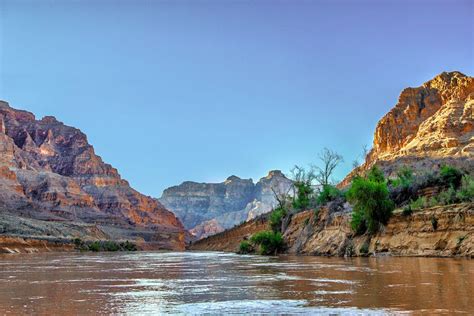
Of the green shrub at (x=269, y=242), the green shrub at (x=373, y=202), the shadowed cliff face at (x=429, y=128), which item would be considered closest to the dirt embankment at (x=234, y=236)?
the shadowed cliff face at (x=429, y=128)

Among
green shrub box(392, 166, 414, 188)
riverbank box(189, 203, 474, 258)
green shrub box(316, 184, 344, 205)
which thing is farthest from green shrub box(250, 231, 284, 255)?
green shrub box(392, 166, 414, 188)

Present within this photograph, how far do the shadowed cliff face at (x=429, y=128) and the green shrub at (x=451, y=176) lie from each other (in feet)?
150

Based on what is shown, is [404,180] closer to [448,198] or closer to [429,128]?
[448,198]

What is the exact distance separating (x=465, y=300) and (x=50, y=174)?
195 meters

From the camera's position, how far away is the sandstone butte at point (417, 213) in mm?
24859

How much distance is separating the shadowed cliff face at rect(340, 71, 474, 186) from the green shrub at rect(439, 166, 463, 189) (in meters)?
45.7

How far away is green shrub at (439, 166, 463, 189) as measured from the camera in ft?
102

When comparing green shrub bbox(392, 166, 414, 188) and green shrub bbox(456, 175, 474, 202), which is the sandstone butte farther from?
green shrub bbox(392, 166, 414, 188)

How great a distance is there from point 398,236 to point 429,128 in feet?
319

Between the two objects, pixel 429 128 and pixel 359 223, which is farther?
pixel 429 128

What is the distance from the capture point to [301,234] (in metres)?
46.3

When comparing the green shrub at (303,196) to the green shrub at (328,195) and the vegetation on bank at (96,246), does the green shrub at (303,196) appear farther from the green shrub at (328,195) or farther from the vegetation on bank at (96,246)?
the vegetation on bank at (96,246)

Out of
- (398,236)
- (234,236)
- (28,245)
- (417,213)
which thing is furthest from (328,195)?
(234,236)

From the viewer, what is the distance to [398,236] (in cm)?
2870
